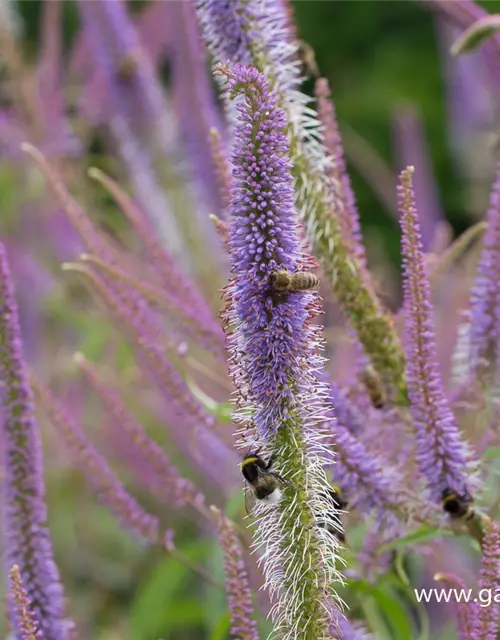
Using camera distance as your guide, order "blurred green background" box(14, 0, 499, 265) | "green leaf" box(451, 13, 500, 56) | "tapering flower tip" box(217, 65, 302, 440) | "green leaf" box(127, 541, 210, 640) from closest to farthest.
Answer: "tapering flower tip" box(217, 65, 302, 440) < "green leaf" box(451, 13, 500, 56) < "green leaf" box(127, 541, 210, 640) < "blurred green background" box(14, 0, 499, 265)

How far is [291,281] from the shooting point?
46 cm

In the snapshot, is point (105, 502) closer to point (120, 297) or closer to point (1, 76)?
point (120, 297)

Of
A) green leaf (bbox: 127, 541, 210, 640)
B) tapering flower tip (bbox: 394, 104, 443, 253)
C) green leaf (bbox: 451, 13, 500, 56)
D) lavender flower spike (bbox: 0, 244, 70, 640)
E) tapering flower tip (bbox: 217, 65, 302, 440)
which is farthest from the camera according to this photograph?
tapering flower tip (bbox: 394, 104, 443, 253)

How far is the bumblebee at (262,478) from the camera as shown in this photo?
19.0 inches

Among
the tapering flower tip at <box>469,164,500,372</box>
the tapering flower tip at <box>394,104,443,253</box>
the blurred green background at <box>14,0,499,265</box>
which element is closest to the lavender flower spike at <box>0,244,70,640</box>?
the tapering flower tip at <box>469,164,500,372</box>

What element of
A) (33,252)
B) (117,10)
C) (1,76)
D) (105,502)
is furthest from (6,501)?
(1,76)

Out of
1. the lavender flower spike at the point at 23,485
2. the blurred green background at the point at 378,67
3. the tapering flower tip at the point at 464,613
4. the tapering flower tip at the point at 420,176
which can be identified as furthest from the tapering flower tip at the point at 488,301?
the blurred green background at the point at 378,67

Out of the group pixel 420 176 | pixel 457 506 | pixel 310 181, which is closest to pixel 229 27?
pixel 310 181

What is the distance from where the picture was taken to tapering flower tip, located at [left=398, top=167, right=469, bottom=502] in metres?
0.55

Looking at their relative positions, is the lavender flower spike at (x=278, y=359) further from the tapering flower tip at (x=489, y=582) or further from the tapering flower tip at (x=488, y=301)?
the tapering flower tip at (x=488, y=301)

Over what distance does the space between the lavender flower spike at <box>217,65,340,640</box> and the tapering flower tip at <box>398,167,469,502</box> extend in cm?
9

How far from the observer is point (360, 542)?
74 cm

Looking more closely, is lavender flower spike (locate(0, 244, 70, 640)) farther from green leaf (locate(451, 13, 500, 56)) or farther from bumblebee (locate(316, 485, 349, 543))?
green leaf (locate(451, 13, 500, 56))

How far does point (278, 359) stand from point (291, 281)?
0.13 feet
